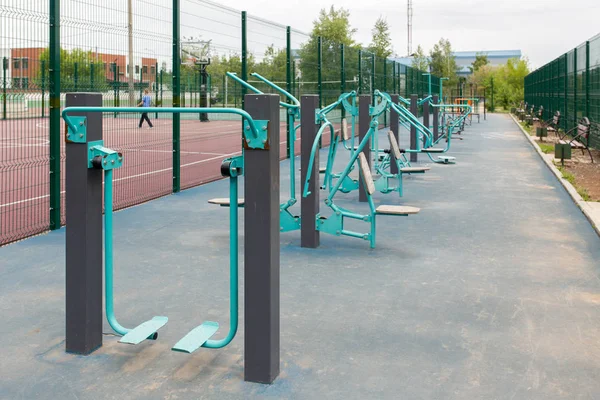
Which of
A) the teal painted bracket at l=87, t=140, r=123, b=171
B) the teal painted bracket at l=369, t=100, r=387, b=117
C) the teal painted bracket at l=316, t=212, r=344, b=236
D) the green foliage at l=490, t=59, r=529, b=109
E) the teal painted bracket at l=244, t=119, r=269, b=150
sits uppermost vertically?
the green foliage at l=490, t=59, r=529, b=109

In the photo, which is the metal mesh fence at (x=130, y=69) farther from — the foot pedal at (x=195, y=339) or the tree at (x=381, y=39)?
the tree at (x=381, y=39)

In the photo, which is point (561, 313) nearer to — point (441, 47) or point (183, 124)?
point (183, 124)

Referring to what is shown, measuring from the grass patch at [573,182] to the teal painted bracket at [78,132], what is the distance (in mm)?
7496

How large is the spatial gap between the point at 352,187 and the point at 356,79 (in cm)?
1359

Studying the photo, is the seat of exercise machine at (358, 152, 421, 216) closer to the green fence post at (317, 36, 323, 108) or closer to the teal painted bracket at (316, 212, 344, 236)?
the teal painted bracket at (316, 212, 344, 236)

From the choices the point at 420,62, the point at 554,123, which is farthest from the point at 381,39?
the point at 554,123

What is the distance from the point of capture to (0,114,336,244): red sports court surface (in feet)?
27.6

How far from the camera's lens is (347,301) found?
512 cm

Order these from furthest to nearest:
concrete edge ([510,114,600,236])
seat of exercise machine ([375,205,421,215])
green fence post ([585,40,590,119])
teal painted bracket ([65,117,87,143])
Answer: green fence post ([585,40,590,119]) → concrete edge ([510,114,600,236]) → seat of exercise machine ([375,205,421,215]) → teal painted bracket ([65,117,87,143])

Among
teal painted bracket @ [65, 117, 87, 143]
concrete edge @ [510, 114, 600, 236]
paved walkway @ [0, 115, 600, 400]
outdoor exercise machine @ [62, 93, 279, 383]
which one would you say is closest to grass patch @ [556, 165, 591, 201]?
concrete edge @ [510, 114, 600, 236]

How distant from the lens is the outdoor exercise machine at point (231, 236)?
3.64 m

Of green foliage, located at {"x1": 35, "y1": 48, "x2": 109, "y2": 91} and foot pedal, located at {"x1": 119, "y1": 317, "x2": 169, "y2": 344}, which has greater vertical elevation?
green foliage, located at {"x1": 35, "y1": 48, "x2": 109, "y2": 91}

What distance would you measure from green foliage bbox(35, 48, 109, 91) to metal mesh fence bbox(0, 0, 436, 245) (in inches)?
0.6

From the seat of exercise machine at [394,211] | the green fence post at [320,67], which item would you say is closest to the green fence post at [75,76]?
the seat of exercise machine at [394,211]
